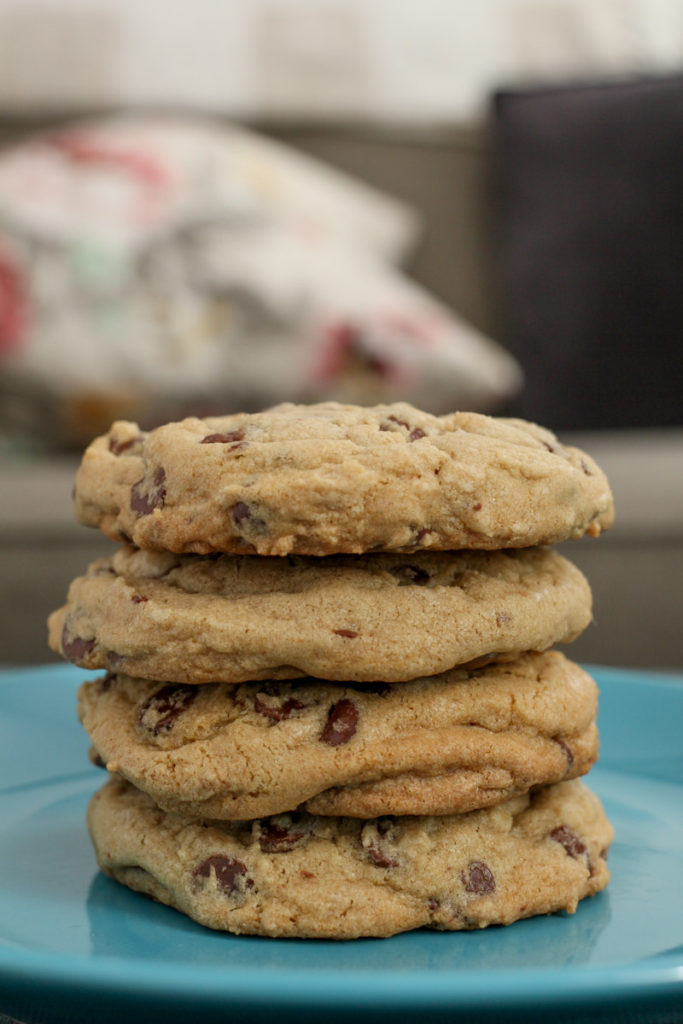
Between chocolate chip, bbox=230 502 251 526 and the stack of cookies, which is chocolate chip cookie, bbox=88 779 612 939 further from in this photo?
chocolate chip, bbox=230 502 251 526

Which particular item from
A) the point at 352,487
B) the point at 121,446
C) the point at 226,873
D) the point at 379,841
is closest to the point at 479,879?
the point at 379,841

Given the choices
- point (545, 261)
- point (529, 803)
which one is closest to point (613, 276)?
point (545, 261)

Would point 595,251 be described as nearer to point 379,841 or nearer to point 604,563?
point 604,563

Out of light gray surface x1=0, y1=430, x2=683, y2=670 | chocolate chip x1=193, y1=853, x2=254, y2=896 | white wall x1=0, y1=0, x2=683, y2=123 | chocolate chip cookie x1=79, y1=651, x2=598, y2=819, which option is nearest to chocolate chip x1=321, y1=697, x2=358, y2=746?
chocolate chip cookie x1=79, y1=651, x2=598, y2=819

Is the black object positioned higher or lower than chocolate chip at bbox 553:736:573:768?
higher

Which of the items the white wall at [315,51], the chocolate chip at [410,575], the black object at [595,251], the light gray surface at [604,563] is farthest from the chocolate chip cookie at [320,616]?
the white wall at [315,51]
